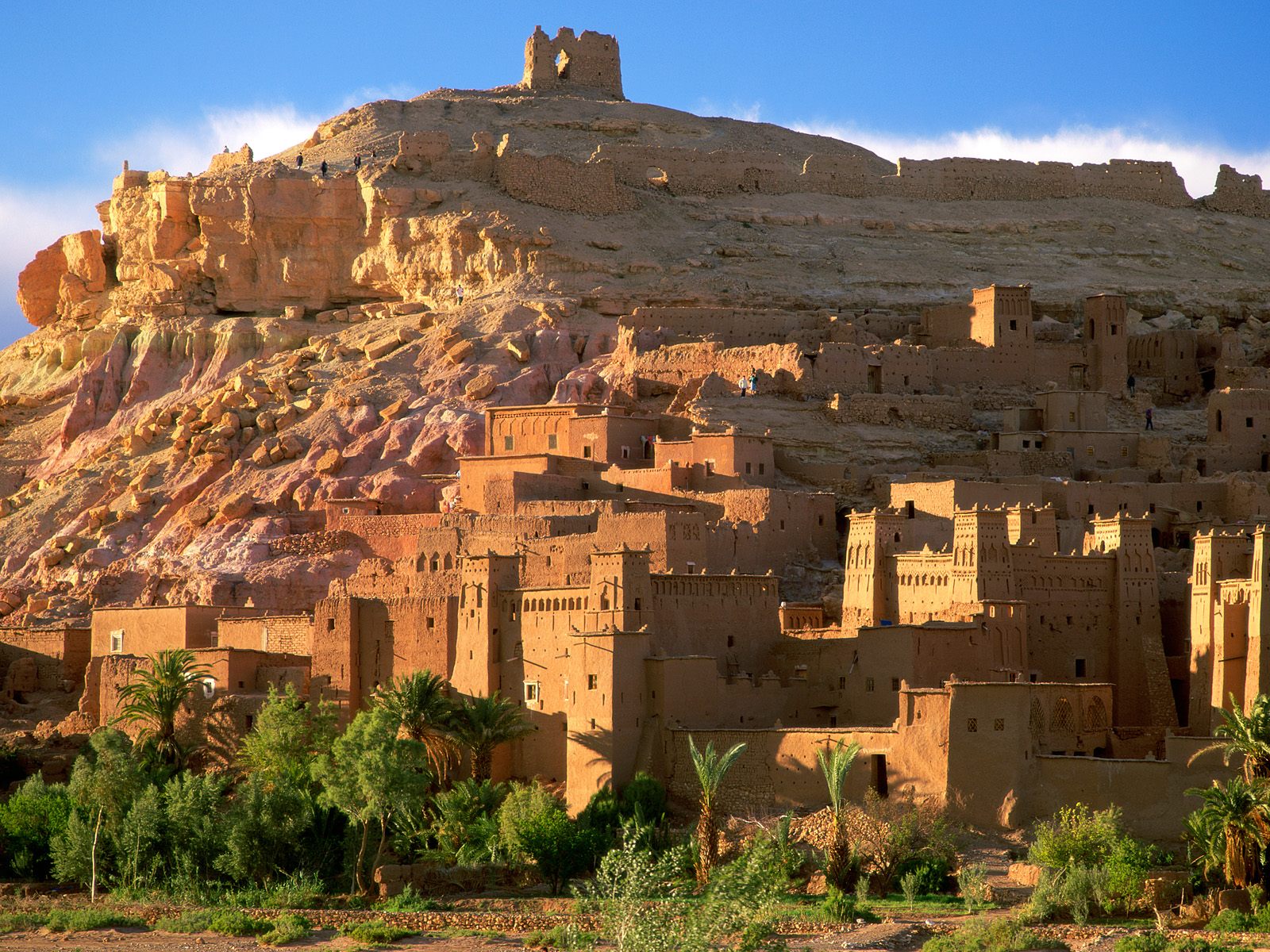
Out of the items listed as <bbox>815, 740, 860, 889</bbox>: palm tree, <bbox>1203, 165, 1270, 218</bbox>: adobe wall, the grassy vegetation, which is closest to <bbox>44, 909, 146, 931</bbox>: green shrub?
the grassy vegetation

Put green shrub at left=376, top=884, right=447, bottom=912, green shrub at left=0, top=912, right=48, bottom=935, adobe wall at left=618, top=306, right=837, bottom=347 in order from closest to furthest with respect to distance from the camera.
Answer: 1. green shrub at left=0, top=912, right=48, bottom=935
2. green shrub at left=376, top=884, right=447, bottom=912
3. adobe wall at left=618, top=306, right=837, bottom=347

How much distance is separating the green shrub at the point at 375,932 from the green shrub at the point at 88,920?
403 cm

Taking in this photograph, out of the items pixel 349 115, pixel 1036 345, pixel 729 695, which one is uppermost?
pixel 349 115

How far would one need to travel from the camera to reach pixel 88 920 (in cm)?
4138

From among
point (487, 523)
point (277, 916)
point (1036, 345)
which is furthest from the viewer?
point (1036, 345)

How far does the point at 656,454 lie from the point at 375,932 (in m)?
19.1

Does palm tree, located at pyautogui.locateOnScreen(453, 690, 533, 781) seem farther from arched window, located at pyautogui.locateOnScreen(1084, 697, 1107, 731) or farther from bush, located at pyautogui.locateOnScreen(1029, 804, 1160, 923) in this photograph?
arched window, located at pyautogui.locateOnScreen(1084, 697, 1107, 731)

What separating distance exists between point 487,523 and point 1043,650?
40.0 ft

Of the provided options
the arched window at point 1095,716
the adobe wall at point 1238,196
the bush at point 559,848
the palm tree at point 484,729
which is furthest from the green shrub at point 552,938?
the adobe wall at point 1238,196

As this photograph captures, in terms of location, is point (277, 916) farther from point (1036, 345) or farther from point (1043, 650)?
point (1036, 345)

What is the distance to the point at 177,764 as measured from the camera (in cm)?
4844

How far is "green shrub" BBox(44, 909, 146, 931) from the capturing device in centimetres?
4128

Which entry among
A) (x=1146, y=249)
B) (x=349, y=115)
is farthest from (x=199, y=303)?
(x=1146, y=249)

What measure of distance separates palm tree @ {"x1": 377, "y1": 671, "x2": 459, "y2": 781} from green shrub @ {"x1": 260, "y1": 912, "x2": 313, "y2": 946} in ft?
17.1
